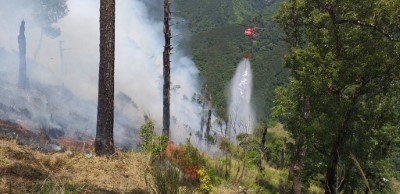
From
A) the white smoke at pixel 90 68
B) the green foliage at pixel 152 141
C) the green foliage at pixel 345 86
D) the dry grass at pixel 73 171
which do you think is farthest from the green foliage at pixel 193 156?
Answer: the white smoke at pixel 90 68

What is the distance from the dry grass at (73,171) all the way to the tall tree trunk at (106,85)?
488 millimetres

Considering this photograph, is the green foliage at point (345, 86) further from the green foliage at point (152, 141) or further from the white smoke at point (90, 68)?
the white smoke at point (90, 68)

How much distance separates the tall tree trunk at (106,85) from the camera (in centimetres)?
802

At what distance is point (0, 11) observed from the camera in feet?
166

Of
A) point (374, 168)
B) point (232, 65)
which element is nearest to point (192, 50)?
point (232, 65)

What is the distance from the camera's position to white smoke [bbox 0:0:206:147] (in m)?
43.6

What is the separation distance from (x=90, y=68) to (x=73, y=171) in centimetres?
5554

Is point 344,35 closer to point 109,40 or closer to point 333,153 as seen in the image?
point 333,153

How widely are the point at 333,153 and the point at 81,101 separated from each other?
37.9 metres

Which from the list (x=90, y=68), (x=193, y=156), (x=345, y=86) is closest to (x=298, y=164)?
(x=345, y=86)

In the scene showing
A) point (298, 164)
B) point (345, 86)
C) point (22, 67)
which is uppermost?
point (22, 67)

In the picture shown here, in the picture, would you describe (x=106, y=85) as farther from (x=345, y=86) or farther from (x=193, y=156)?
(x=345, y=86)

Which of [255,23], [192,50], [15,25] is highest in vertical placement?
[255,23]

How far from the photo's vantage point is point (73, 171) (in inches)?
246
